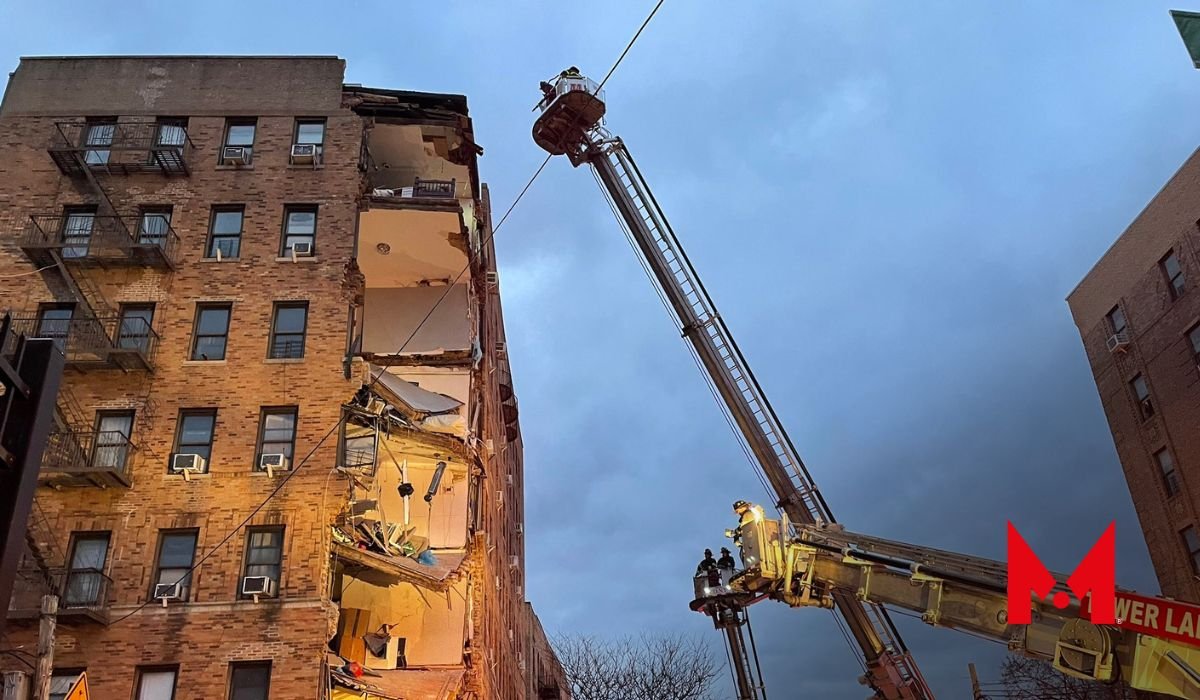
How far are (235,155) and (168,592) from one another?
37.8ft

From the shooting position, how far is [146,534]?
64.8 feet

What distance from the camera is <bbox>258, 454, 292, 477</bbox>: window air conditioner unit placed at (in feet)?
66.6

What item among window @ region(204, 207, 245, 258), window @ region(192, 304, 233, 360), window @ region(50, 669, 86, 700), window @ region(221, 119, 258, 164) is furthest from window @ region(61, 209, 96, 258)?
window @ region(50, 669, 86, 700)

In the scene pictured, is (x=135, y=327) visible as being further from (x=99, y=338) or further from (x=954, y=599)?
(x=954, y=599)

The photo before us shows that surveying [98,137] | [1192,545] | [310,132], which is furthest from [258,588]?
[1192,545]

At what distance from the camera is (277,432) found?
21.2 meters

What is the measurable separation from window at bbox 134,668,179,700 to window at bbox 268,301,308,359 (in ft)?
23.9

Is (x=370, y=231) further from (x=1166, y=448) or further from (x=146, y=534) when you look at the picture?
(x=1166, y=448)

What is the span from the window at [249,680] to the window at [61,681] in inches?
117

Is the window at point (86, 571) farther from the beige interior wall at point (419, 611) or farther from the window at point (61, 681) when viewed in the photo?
the beige interior wall at point (419, 611)

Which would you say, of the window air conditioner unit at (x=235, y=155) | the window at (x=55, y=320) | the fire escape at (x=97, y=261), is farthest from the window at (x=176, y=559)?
the window air conditioner unit at (x=235, y=155)

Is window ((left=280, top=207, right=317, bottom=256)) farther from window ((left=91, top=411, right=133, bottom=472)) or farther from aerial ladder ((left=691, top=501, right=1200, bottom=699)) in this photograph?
aerial ladder ((left=691, top=501, right=1200, bottom=699))

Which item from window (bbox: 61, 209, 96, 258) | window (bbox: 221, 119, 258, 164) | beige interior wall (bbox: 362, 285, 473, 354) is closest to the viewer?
window (bbox: 61, 209, 96, 258)

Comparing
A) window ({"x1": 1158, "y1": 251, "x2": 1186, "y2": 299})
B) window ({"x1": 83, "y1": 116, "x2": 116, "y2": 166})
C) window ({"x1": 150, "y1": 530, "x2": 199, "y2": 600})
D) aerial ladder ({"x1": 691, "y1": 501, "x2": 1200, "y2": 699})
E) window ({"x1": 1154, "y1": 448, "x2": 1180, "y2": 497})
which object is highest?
window ({"x1": 83, "y1": 116, "x2": 116, "y2": 166})
